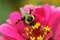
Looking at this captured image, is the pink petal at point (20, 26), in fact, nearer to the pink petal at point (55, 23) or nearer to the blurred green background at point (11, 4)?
the pink petal at point (55, 23)

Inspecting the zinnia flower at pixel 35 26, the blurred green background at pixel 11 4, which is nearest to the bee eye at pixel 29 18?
the zinnia flower at pixel 35 26

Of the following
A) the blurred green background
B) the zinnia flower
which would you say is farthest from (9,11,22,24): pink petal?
the blurred green background

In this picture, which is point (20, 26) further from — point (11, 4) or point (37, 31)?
point (11, 4)

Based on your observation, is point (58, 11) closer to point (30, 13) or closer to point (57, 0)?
point (30, 13)

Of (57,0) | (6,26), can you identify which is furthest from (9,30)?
(57,0)

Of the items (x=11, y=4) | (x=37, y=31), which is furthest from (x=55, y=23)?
(x=11, y=4)

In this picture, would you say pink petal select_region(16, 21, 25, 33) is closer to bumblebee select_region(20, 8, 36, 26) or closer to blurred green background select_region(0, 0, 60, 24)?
bumblebee select_region(20, 8, 36, 26)
